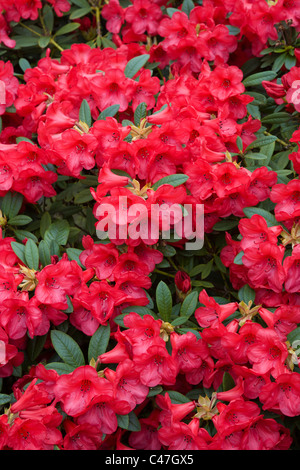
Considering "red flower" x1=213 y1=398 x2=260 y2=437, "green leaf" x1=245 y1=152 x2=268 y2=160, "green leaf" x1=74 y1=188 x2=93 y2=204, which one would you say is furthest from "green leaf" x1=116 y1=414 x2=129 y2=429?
"green leaf" x1=245 y1=152 x2=268 y2=160

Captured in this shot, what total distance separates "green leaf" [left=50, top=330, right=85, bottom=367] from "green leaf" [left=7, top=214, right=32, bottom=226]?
363mm

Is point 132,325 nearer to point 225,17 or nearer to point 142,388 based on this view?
point 142,388

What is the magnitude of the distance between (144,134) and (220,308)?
52 centimetres

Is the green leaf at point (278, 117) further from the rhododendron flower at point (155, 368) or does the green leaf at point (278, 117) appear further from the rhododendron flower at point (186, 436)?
the rhododendron flower at point (186, 436)

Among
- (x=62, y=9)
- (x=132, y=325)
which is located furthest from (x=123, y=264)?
(x=62, y=9)

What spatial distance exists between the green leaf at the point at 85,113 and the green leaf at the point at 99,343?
0.60 metres

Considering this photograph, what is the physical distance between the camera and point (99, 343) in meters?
1.37

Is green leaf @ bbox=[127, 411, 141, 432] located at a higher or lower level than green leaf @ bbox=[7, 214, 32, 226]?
lower

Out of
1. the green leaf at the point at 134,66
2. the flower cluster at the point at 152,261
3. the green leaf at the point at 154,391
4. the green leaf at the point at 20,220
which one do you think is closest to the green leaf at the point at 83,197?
the flower cluster at the point at 152,261

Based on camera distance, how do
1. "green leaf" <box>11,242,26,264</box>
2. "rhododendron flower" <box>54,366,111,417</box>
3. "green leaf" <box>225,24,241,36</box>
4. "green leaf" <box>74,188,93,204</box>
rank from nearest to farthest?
"rhododendron flower" <box>54,366,111,417</box>
"green leaf" <box>11,242,26,264</box>
"green leaf" <box>74,188,93,204</box>
"green leaf" <box>225,24,241,36</box>

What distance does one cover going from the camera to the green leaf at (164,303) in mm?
1409

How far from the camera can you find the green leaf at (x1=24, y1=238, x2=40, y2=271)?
1427 millimetres

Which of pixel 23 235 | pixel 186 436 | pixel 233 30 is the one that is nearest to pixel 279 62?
pixel 233 30

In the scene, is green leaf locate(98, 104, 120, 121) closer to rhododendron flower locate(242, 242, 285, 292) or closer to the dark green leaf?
rhododendron flower locate(242, 242, 285, 292)
